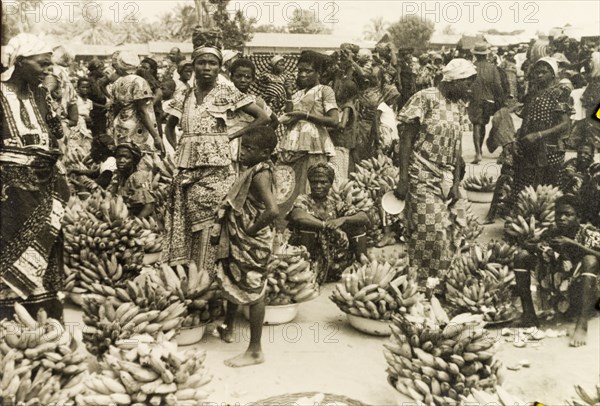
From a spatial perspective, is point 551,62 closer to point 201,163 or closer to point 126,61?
Result: point 201,163

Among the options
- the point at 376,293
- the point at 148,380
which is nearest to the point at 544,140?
the point at 376,293

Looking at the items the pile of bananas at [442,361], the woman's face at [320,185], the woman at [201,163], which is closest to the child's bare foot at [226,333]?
the woman at [201,163]

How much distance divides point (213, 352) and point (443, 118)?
6.78 ft

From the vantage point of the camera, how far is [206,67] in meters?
3.78

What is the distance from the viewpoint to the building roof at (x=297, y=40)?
4777 millimetres

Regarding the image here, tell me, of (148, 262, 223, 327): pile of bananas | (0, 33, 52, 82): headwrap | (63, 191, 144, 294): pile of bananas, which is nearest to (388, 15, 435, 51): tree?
(63, 191, 144, 294): pile of bananas

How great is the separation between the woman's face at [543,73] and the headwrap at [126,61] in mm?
3259

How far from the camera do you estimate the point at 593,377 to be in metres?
3.41

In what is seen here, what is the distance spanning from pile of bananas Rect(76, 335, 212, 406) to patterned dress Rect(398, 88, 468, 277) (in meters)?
1.94

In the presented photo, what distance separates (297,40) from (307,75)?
270 millimetres

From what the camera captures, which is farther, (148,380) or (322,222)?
(322,222)

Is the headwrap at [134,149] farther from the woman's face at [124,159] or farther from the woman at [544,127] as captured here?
the woman at [544,127]

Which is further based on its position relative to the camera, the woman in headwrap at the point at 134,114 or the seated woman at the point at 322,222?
the woman in headwrap at the point at 134,114

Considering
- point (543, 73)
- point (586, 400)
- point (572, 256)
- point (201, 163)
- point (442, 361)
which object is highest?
point (543, 73)
